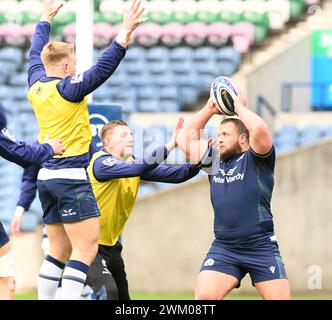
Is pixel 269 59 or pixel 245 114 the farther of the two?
pixel 269 59

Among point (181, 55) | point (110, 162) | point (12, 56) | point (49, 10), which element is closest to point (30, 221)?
point (12, 56)

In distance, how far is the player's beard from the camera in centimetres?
750

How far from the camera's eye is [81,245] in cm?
752

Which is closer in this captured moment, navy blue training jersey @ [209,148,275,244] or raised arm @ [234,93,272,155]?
raised arm @ [234,93,272,155]

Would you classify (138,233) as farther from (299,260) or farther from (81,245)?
(81,245)

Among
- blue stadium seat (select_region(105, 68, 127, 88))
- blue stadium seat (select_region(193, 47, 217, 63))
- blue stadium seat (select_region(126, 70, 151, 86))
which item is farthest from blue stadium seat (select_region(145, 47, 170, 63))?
blue stadium seat (select_region(105, 68, 127, 88))

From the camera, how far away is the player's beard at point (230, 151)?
7496 millimetres

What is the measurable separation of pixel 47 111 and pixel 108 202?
1.04 meters

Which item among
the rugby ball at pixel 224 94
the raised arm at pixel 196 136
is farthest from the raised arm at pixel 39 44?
the rugby ball at pixel 224 94

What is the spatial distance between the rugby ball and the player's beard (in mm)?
245

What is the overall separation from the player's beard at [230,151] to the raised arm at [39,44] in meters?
1.56

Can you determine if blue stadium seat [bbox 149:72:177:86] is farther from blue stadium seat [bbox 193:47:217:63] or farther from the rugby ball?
the rugby ball

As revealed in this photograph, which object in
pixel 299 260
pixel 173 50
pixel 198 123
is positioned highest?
pixel 173 50
